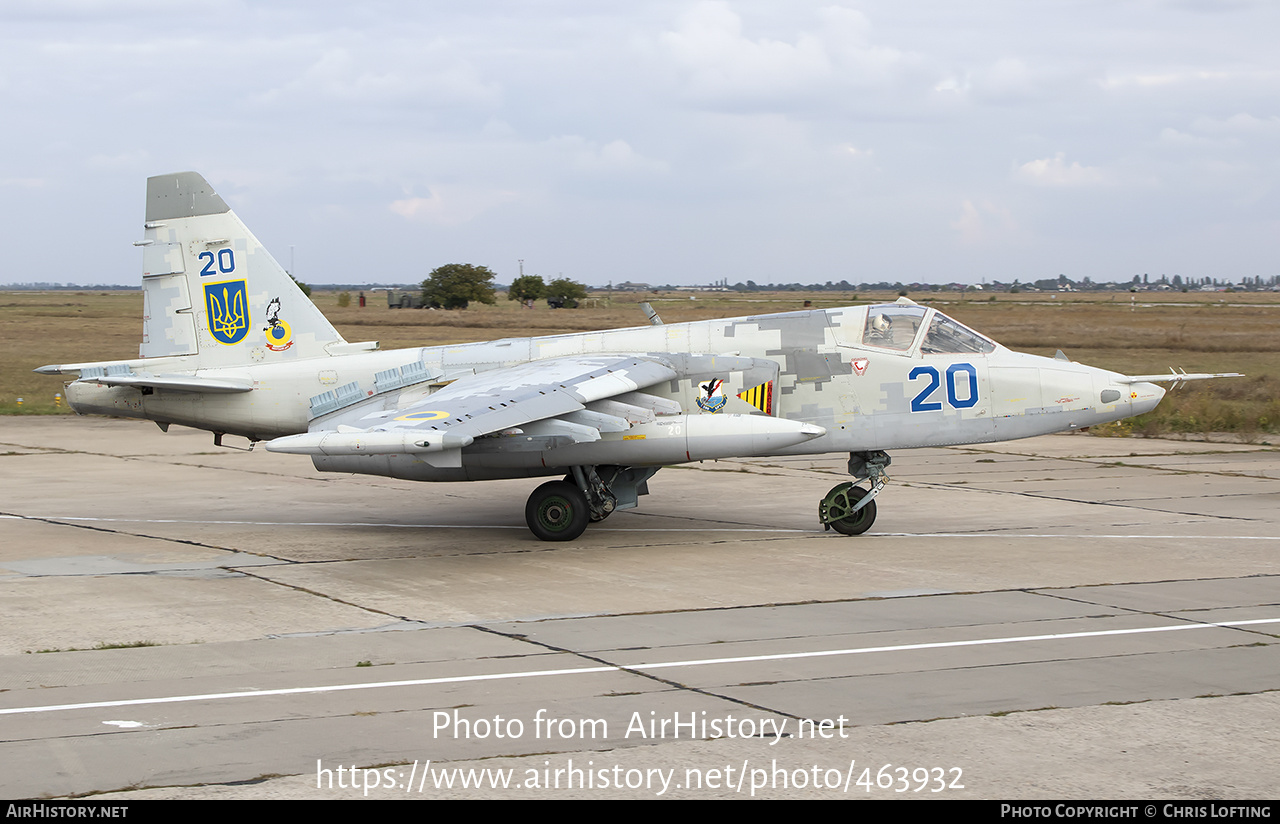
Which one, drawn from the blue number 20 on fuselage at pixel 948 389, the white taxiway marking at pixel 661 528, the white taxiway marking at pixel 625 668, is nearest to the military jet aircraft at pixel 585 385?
the blue number 20 on fuselage at pixel 948 389

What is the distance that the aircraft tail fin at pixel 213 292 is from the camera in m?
16.5

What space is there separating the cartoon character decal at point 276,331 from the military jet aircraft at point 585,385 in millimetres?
27

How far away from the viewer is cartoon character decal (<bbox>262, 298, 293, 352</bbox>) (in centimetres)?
1648

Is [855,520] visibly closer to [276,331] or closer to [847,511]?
[847,511]

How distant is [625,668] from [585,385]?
213 inches

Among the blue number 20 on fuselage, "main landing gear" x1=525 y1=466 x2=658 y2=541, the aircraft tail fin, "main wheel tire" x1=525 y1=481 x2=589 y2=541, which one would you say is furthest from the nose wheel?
the aircraft tail fin

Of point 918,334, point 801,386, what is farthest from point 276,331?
point 918,334

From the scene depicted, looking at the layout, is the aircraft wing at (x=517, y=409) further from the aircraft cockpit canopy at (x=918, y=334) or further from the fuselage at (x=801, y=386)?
the aircraft cockpit canopy at (x=918, y=334)

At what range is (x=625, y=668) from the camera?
898cm

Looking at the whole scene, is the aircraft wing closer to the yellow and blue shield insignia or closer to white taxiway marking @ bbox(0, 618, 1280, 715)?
the yellow and blue shield insignia

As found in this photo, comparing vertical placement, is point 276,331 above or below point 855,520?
above

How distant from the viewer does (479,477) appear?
1494 centimetres

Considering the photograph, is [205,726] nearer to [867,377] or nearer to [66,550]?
[66,550]
